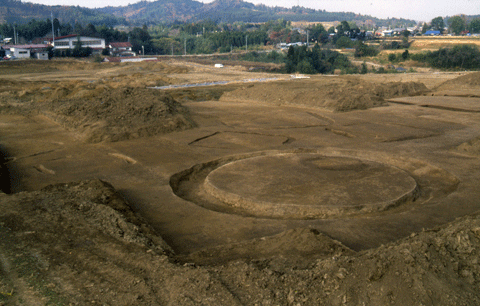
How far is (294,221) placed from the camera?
665 cm

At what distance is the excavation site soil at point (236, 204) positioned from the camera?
3.93 meters

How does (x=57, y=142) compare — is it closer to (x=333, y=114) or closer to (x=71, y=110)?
(x=71, y=110)

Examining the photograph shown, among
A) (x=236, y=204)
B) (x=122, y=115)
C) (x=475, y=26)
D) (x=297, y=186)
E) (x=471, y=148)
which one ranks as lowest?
(x=236, y=204)

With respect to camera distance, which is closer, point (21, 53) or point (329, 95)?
point (329, 95)

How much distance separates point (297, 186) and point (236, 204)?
1285 mm

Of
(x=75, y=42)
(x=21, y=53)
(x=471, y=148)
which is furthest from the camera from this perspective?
(x=75, y=42)

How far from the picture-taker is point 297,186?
8023mm

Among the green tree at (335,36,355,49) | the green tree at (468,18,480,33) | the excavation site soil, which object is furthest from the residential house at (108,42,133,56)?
the green tree at (468,18,480,33)

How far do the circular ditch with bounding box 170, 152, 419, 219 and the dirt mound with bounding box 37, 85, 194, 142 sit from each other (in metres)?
3.71

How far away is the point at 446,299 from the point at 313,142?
8.51 metres

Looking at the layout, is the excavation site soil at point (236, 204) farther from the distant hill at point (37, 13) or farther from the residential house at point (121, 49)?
the distant hill at point (37, 13)

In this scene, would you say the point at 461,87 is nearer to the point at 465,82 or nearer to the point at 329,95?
the point at 465,82

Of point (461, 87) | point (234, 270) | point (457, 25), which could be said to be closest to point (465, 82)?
point (461, 87)

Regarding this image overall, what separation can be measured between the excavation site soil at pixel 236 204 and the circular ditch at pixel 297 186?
0.04m
